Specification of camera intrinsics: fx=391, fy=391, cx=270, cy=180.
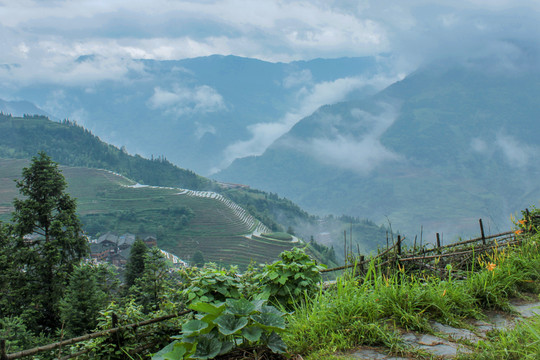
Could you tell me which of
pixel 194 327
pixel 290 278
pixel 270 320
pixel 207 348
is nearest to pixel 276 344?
pixel 270 320

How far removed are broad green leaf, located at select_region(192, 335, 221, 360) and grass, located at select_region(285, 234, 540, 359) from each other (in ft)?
1.84

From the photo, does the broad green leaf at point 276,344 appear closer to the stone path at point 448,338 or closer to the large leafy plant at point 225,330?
the large leafy plant at point 225,330

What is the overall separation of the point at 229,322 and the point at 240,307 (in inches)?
4.9

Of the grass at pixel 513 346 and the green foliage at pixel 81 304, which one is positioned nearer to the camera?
the grass at pixel 513 346

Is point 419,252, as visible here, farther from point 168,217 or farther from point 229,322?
point 168,217

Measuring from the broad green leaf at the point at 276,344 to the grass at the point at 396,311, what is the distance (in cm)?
21

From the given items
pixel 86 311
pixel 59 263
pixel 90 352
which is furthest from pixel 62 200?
pixel 90 352

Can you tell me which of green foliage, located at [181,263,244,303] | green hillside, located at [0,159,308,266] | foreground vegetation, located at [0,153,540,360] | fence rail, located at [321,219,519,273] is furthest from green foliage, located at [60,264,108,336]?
green hillside, located at [0,159,308,266]

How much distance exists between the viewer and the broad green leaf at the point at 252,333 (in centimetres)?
250

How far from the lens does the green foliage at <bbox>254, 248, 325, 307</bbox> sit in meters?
3.80

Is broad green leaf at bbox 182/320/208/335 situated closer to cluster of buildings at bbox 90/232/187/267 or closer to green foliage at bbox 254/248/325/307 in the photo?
green foliage at bbox 254/248/325/307

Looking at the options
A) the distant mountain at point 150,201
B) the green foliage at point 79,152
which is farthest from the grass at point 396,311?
the green foliage at point 79,152

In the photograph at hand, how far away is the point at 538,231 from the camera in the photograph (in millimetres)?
5027

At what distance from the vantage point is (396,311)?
3043 mm
